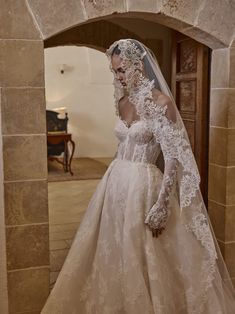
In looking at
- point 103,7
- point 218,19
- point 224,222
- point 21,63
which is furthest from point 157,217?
Result: point 218,19

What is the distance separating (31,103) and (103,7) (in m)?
0.66

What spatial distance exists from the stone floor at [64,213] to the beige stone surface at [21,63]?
1565 millimetres

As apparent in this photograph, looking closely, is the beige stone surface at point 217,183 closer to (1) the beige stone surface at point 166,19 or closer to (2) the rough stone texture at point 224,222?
(2) the rough stone texture at point 224,222

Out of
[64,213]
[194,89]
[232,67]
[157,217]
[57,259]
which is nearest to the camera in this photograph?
[157,217]

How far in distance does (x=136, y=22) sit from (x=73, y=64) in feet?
15.1

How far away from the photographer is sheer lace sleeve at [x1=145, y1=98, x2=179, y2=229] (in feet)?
7.86

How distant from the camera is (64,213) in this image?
214 inches

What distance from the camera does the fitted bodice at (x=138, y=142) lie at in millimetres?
2451

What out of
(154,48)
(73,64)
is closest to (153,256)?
(154,48)

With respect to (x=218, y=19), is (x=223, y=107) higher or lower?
lower

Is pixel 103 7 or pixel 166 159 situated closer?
pixel 166 159

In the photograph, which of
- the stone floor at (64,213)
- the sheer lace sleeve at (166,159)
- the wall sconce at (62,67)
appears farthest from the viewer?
the wall sconce at (62,67)

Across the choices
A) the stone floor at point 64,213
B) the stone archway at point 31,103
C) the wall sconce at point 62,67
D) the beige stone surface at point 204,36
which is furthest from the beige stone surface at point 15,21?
the wall sconce at point 62,67

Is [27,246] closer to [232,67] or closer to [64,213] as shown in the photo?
[232,67]
